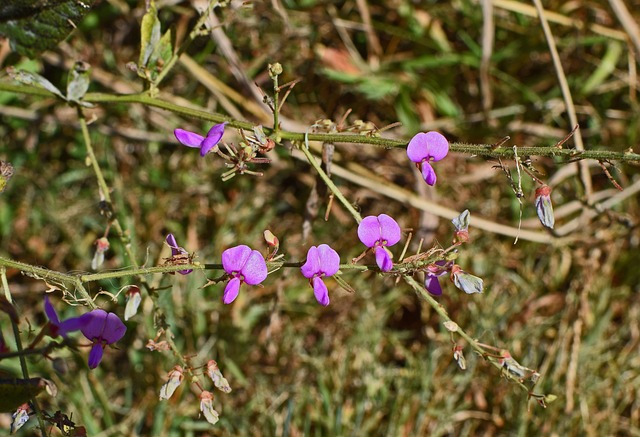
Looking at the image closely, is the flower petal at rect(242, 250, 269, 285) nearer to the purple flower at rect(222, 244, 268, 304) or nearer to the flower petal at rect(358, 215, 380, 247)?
the purple flower at rect(222, 244, 268, 304)

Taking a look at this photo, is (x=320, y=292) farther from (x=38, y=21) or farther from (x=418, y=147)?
(x=38, y=21)

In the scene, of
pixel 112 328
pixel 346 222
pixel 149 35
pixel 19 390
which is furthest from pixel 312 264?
pixel 346 222

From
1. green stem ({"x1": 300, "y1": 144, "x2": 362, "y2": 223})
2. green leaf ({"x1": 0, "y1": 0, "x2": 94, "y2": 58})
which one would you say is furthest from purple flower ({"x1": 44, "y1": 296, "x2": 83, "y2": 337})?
green leaf ({"x1": 0, "y1": 0, "x2": 94, "y2": 58})

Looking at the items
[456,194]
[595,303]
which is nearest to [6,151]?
[456,194]

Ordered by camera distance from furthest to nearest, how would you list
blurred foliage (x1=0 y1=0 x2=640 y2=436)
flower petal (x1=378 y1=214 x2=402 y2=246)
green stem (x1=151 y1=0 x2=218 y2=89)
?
blurred foliage (x1=0 y1=0 x2=640 y2=436) < green stem (x1=151 y1=0 x2=218 y2=89) < flower petal (x1=378 y1=214 x2=402 y2=246)

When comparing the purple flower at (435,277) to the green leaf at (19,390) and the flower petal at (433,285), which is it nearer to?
the flower petal at (433,285)

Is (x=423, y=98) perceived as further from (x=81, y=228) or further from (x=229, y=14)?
(x=81, y=228)
